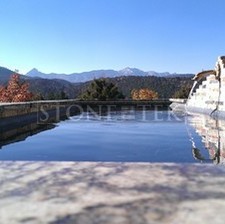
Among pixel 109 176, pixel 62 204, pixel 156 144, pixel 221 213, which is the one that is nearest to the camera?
pixel 221 213

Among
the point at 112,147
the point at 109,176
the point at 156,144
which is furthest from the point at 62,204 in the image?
the point at 156,144

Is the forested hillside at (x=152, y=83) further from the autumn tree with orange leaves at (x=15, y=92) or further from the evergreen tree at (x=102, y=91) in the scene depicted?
the evergreen tree at (x=102, y=91)

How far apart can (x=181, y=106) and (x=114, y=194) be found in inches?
992

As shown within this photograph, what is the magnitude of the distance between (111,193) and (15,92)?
42.2 metres

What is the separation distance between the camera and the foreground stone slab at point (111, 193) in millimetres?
1814

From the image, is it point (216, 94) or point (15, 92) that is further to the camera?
point (15, 92)

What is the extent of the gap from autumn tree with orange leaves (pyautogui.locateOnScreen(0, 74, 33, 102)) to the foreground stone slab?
37.6m

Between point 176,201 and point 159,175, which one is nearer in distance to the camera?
point 176,201

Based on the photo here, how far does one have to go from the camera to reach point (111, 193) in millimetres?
2164

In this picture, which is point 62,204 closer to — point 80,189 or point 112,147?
point 80,189

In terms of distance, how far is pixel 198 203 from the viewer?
1992 mm

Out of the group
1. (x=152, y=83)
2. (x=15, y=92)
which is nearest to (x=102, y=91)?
(x=15, y=92)

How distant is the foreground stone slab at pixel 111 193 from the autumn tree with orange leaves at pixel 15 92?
37.6 m

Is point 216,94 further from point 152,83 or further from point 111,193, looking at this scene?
point 152,83
